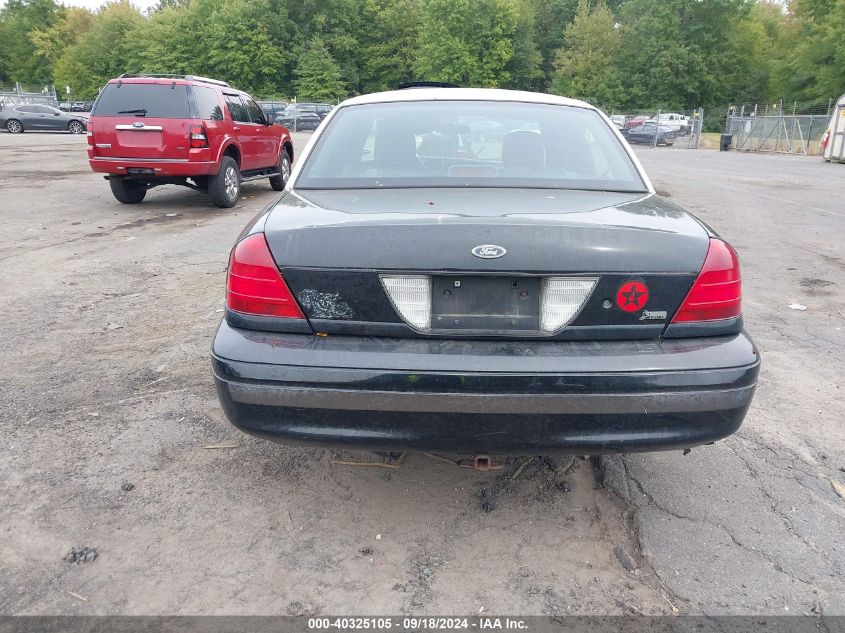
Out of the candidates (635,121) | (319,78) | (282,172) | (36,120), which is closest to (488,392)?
(282,172)

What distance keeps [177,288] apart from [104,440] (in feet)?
9.59

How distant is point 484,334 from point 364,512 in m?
0.99

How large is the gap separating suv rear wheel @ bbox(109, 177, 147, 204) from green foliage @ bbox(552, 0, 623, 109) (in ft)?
191

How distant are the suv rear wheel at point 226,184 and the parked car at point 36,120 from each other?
2624cm

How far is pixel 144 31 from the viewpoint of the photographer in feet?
231

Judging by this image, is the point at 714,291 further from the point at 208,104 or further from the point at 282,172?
the point at 282,172

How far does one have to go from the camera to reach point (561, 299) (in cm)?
228

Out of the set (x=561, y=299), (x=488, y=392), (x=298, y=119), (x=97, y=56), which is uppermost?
(x=97, y=56)

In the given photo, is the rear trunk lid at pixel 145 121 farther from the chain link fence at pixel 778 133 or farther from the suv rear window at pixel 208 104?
the chain link fence at pixel 778 133

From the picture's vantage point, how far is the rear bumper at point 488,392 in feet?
7.23

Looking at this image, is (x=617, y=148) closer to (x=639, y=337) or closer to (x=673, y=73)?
(x=639, y=337)

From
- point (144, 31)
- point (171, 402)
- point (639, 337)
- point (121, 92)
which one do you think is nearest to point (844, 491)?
point (639, 337)

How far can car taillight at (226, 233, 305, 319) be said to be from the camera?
2361mm

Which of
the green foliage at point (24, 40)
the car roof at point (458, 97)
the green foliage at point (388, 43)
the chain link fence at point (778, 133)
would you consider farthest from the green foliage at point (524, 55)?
the car roof at point (458, 97)
